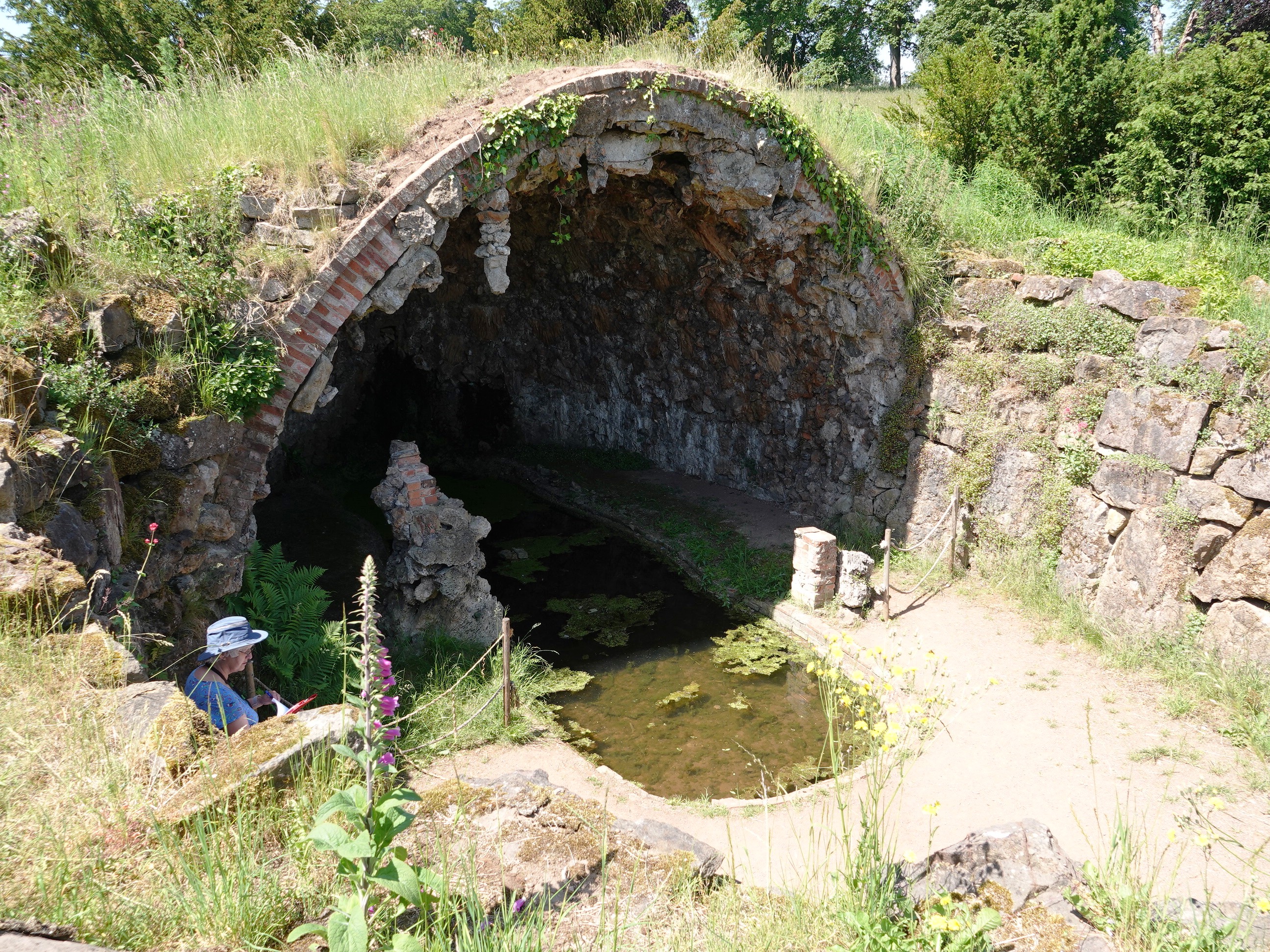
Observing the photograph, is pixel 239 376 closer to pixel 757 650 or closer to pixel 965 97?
pixel 757 650

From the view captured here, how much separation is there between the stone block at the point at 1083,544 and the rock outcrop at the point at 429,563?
581 centimetres

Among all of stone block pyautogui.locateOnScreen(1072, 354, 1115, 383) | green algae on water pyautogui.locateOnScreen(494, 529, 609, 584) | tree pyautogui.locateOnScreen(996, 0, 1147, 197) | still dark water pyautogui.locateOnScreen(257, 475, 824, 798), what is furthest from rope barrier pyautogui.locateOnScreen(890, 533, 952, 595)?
tree pyautogui.locateOnScreen(996, 0, 1147, 197)

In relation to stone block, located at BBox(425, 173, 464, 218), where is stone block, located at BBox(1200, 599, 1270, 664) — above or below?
below

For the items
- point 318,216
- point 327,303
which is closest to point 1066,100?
point 318,216

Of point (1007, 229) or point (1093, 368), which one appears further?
point (1007, 229)

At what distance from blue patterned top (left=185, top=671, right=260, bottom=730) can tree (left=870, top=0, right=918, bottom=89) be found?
29.8 metres

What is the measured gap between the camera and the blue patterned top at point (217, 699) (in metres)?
4.21

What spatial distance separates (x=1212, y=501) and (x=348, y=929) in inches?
291

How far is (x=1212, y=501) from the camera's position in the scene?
675 centimetres

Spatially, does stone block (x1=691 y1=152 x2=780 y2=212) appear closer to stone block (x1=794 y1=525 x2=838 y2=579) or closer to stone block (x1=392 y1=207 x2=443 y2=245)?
stone block (x1=392 y1=207 x2=443 y2=245)

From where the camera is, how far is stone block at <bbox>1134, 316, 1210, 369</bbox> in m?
7.20

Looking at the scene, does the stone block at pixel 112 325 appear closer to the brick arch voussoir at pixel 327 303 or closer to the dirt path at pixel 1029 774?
the brick arch voussoir at pixel 327 303

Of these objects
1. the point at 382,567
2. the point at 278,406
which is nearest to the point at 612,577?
the point at 382,567

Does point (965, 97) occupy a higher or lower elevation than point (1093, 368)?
higher
